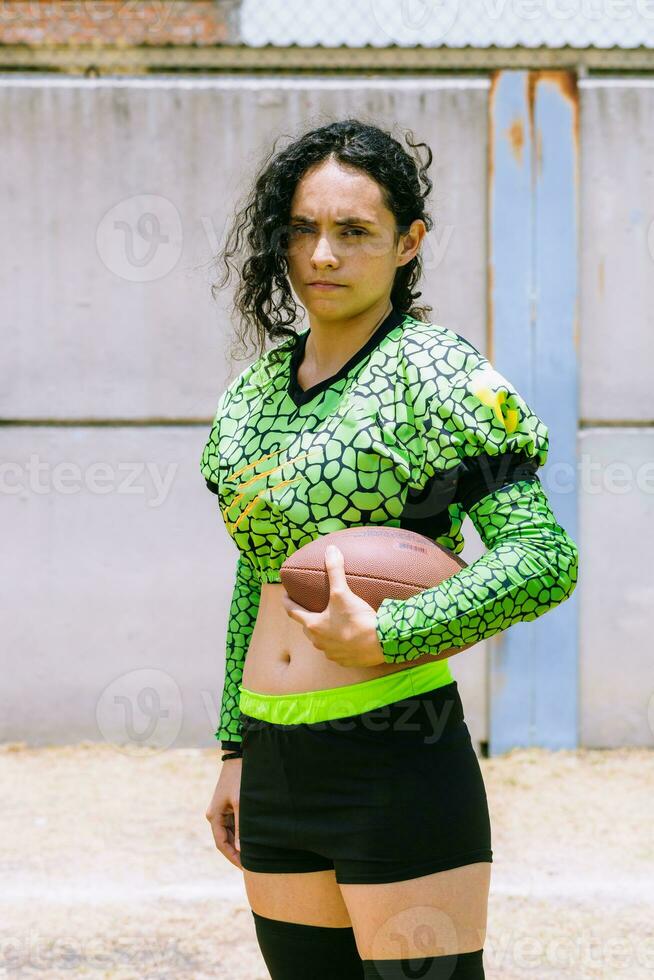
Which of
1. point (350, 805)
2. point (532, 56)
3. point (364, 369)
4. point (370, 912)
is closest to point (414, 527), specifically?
point (364, 369)

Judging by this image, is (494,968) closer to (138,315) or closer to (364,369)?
(364,369)

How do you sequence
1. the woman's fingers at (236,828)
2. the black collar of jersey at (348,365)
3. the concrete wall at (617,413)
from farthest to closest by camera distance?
1. the concrete wall at (617,413)
2. the woman's fingers at (236,828)
3. the black collar of jersey at (348,365)

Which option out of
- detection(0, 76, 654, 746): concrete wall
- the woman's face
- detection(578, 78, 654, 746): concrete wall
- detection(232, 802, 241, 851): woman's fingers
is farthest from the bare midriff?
detection(578, 78, 654, 746): concrete wall

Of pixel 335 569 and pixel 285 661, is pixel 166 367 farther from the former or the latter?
pixel 335 569

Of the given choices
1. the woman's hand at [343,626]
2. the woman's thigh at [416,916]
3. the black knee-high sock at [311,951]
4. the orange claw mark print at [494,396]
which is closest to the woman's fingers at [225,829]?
the black knee-high sock at [311,951]

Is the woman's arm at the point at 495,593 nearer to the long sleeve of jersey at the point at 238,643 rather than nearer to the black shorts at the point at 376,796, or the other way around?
the black shorts at the point at 376,796

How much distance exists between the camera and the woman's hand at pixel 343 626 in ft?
5.57

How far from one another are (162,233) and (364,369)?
12.6 ft

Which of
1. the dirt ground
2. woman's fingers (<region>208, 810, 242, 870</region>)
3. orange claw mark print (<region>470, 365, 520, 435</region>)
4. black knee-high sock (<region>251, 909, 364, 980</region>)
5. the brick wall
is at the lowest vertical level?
the dirt ground

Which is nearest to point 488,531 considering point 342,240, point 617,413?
point 342,240

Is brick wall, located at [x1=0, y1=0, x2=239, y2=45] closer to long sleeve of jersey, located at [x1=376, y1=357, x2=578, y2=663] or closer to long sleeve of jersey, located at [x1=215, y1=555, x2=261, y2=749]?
long sleeve of jersey, located at [x1=215, y1=555, x2=261, y2=749]

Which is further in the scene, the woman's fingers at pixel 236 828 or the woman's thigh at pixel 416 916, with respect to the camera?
the woman's fingers at pixel 236 828

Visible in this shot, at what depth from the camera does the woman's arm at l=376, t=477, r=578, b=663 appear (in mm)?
1672

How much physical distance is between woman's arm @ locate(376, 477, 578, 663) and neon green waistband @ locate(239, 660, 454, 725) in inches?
4.6
